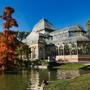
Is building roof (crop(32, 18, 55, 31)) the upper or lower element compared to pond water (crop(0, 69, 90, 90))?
upper

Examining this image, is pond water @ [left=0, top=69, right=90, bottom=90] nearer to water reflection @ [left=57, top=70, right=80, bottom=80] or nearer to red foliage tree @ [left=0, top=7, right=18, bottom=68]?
water reflection @ [left=57, top=70, right=80, bottom=80]

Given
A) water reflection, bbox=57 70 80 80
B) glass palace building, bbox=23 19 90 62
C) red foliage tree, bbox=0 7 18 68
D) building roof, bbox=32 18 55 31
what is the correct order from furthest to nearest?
building roof, bbox=32 18 55 31
glass palace building, bbox=23 19 90 62
red foliage tree, bbox=0 7 18 68
water reflection, bbox=57 70 80 80

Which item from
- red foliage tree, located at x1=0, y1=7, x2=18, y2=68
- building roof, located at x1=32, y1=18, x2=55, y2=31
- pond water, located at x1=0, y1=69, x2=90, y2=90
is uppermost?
building roof, located at x1=32, y1=18, x2=55, y2=31

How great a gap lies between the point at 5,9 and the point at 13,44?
579 cm

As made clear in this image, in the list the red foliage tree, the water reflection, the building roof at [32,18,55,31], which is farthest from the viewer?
the building roof at [32,18,55,31]

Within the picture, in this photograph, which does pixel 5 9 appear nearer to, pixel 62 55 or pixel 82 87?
pixel 82 87

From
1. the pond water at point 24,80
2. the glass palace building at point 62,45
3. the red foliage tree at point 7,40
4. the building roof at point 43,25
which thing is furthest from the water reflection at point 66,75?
the building roof at point 43,25

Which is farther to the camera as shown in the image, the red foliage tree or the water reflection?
the red foliage tree

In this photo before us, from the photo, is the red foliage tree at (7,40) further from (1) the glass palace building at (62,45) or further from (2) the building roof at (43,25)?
(2) the building roof at (43,25)

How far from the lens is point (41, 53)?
10056 centimetres

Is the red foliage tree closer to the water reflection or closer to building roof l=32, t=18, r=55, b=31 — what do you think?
the water reflection

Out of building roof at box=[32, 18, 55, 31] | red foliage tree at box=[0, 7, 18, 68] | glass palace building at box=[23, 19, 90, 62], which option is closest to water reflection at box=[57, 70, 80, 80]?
Result: red foliage tree at box=[0, 7, 18, 68]

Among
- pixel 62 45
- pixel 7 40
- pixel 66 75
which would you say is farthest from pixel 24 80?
pixel 62 45

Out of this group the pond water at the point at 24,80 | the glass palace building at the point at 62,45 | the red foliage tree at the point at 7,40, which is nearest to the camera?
the pond water at the point at 24,80
